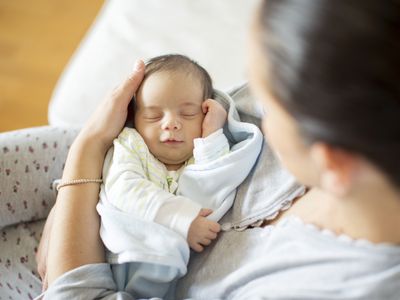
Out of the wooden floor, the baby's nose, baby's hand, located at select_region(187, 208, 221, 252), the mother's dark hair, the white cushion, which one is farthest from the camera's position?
the wooden floor

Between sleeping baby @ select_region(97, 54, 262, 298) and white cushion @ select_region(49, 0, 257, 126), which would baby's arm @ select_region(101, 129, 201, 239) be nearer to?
sleeping baby @ select_region(97, 54, 262, 298)

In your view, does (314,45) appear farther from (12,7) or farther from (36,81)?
(12,7)

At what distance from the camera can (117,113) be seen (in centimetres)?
100

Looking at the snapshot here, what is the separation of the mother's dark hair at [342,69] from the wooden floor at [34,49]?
1.65 metres

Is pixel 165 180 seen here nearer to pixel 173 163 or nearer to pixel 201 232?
pixel 173 163

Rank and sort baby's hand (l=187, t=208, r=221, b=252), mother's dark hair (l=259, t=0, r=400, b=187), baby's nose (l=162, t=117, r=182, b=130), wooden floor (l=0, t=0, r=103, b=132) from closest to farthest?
mother's dark hair (l=259, t=0, r=400, b=187) < baby's hand (l=187, t=208, r=221, b=252) < baby's nose (l=162, t=117, r=182, b=130) < wooden floor (l=0, t=0, r=103, b=132)

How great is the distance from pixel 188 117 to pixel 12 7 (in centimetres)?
172

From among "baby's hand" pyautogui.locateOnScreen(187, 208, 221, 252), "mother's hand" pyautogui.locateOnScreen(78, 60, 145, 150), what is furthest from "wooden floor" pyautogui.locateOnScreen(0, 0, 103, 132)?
"baby's hand" pyautogui.locateOnScreen(187, 208, 221, 252)

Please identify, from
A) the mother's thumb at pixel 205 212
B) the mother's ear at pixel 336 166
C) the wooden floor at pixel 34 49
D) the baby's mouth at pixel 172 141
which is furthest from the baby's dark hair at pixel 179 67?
the wooden floor at pixel 34 49

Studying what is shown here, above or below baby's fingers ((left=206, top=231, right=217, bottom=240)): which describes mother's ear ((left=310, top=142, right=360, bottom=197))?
above

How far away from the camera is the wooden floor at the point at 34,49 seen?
2.04 meters

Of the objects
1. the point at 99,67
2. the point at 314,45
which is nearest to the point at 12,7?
the point at 99,67

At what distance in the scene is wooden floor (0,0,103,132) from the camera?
6.68 feet

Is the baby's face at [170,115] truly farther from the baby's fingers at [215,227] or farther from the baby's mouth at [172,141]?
the baby's fingers at [215,227]
